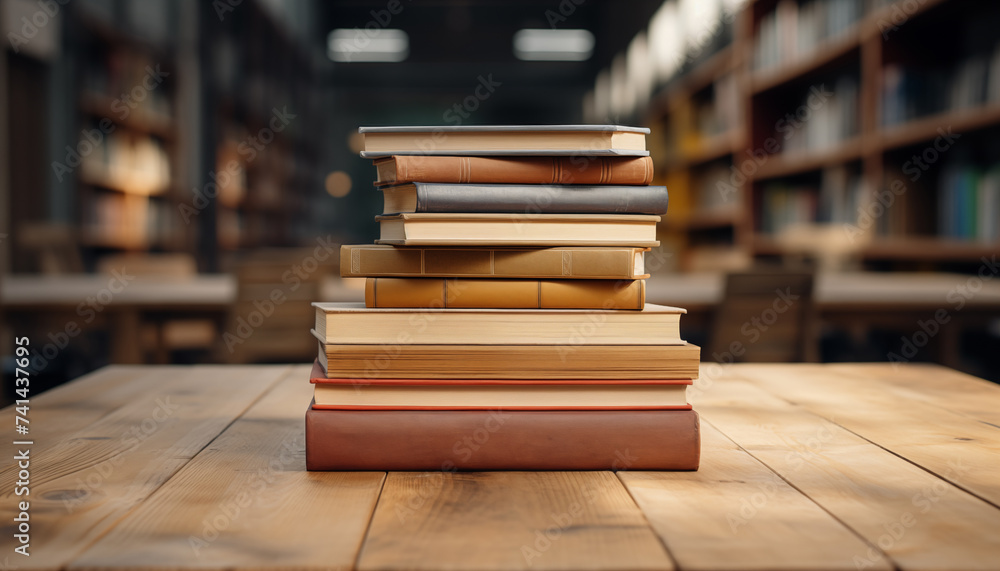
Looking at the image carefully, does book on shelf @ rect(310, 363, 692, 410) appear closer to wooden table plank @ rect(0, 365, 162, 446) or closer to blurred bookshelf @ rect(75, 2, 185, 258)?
wooden table plank @ rect(0, 365, 162, 446)

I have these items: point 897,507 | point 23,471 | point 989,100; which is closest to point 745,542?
point 897,507

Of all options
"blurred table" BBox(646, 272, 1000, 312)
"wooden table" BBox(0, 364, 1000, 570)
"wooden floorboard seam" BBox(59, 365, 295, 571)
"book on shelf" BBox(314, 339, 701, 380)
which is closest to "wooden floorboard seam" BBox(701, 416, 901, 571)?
"wooden table" BBox(0, 364, 1000, 570)

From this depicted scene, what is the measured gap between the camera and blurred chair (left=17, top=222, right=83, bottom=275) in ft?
13.2

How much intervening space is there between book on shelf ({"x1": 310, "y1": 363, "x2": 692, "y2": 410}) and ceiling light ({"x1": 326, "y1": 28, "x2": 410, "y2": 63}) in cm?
1341

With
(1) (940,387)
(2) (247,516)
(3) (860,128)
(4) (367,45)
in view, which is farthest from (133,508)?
A: (4) (367,45)

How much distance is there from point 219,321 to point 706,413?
250cm

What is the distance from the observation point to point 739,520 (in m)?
0.53

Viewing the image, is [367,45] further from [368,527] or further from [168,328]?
[368,527]

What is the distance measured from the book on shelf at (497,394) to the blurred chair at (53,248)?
4.06 meters

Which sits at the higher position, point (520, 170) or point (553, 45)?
point (553, 45)

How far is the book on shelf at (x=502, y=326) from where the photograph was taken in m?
0.65

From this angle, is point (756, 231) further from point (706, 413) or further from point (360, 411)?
point (360, 411)

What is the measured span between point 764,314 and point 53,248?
371cm

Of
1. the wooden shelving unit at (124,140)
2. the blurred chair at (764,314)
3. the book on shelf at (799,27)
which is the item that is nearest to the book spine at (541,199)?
the blurred chair at (764,314)
